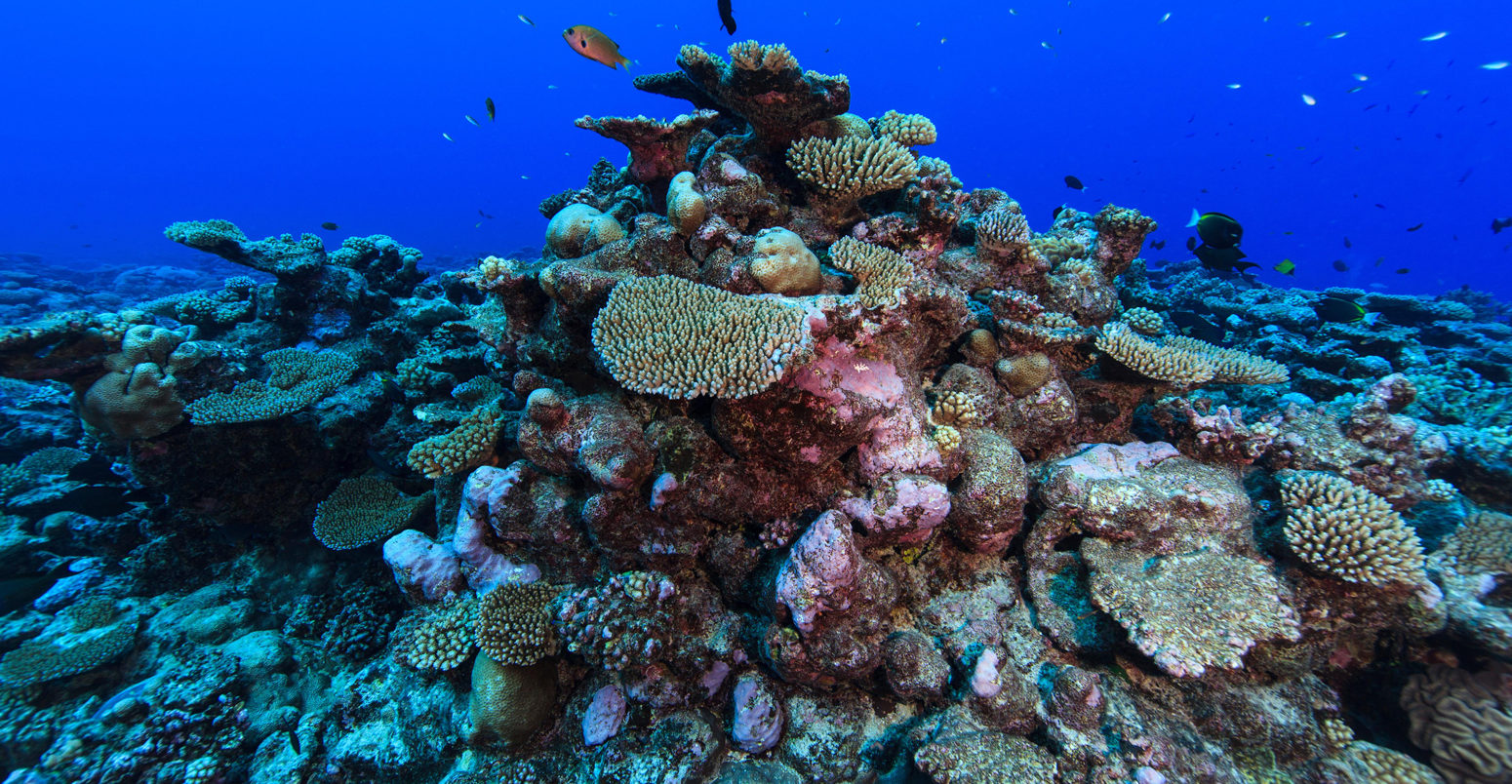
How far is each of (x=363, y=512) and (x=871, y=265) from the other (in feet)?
19.1

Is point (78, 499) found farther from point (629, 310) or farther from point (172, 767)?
point (629, 310)

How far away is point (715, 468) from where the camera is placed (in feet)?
13.1

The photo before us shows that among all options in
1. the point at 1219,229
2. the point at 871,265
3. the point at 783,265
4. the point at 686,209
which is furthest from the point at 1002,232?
the point at 1219,229

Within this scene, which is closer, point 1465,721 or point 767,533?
point 1465,721

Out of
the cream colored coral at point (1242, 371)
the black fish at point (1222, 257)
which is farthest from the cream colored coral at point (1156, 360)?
the black fish at point (1222, 257)

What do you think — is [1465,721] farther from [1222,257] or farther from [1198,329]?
[1198,329]

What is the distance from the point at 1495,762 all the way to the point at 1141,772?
227 centimetres

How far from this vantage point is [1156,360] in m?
4.65

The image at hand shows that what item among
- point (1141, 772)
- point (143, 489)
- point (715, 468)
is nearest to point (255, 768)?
point (143, 489)

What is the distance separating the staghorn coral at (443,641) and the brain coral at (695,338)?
2.68 meters

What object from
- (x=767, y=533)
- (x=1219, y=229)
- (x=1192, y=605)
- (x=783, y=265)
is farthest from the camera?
(x=1219, y=229)

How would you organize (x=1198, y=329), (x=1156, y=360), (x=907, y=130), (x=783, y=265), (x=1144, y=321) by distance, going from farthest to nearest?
(x=1198, y=329), (x=907, y=130), (x=1144, y=321), (x=1156, y=360), (x=783, y=265)

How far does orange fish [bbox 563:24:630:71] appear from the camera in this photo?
6.13m

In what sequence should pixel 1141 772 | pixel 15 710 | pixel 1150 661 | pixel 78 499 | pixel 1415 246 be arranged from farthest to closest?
pixel 1415 246, pixel 78 499, pixel 15 710, pixel 1150 661, pixel 1141 772
